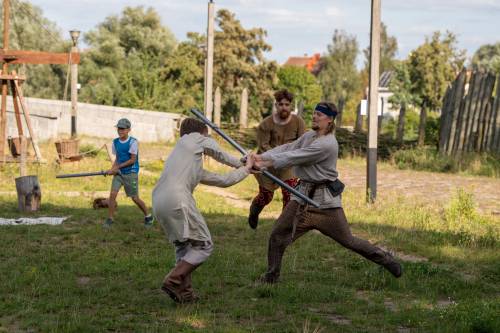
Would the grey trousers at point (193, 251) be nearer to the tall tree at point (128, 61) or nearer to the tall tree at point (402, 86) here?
the tall tree at point (128, 61)

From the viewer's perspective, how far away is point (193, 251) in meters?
6.80

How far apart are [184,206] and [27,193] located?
22.0 feet

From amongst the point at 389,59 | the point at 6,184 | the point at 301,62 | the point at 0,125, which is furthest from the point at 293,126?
the point at 301,62

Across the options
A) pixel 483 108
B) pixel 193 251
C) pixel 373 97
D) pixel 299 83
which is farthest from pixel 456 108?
pixel 299 83

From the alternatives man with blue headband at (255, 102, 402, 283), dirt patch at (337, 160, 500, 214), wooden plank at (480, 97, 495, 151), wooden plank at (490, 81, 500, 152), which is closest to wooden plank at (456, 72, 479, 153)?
wooden plank at (480, 97, 495, 151)

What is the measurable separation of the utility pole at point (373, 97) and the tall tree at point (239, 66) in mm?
30324

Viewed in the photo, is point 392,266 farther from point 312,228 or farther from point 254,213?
point 254,213

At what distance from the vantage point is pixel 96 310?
662 centimetres

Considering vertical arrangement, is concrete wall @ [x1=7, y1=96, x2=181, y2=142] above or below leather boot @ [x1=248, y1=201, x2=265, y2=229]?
above

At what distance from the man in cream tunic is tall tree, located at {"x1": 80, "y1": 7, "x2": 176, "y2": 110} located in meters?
31.6

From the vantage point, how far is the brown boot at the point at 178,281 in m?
6.64

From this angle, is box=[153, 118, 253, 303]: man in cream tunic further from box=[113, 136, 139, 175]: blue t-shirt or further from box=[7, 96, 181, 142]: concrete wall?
box=[7, 96, 181, 142]: concrete wall

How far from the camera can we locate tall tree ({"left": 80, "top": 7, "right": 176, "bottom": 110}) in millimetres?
39281

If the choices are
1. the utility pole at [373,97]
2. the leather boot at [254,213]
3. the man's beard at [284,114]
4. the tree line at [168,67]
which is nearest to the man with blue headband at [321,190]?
the man's beard at [284,114]
